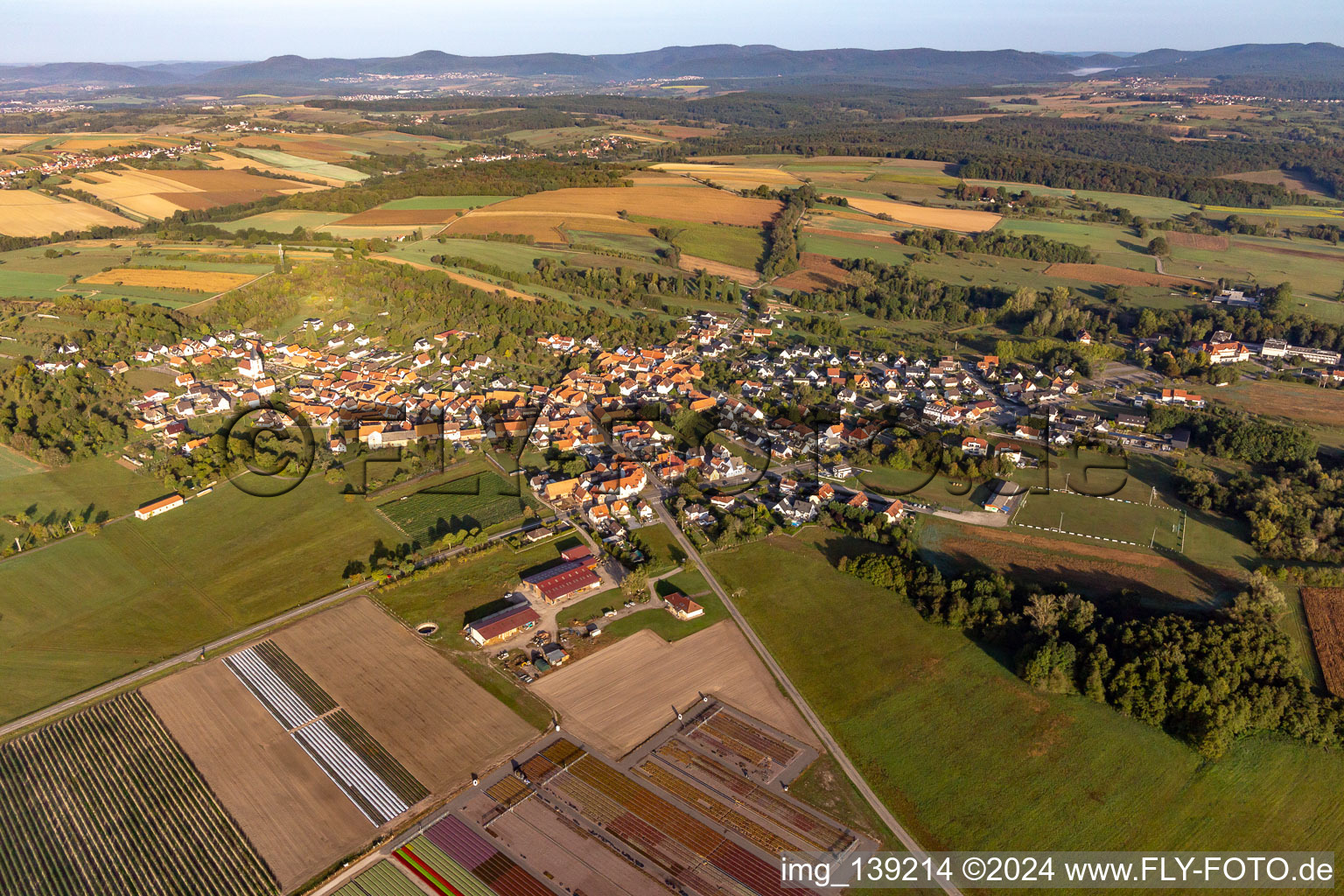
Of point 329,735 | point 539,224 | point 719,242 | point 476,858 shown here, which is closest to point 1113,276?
point 719,242

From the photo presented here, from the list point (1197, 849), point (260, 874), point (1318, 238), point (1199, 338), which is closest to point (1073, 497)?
point (1197, 849)

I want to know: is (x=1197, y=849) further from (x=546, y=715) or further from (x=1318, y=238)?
(x=1318, y=238)

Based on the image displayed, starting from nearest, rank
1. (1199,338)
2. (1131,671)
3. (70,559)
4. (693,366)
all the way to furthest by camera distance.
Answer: (1131,671), (70,559), (693,366), (1199,338)

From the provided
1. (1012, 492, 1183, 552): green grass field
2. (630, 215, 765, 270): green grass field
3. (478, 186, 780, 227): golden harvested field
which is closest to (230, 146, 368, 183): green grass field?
(478, 186, 780, 227): golden harvested field

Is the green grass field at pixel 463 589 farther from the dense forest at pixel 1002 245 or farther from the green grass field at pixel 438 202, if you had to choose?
the green grass field at pixel 438 202

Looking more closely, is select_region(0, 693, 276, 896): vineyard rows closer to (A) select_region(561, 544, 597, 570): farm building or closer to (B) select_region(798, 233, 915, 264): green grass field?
(A) select_region(561, 544, 597, 570): farm building

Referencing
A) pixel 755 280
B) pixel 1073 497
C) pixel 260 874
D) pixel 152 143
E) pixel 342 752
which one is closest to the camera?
pixel 260 874

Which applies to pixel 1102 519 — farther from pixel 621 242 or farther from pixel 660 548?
pixel 621 242
